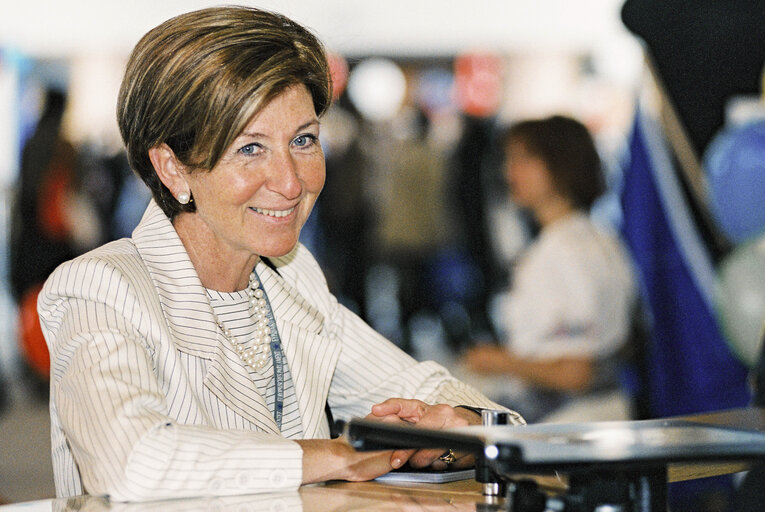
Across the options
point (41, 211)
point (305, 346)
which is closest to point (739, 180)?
point (305, 346)

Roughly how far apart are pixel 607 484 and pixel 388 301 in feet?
26.8

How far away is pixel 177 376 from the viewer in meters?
1.38

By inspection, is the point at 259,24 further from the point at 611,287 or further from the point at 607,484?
the point at 611,287

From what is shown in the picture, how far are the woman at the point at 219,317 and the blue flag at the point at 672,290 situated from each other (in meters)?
1.98

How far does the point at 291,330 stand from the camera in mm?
1681

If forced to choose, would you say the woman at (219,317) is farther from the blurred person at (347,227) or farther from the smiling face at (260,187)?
the blurred person at (347,227)

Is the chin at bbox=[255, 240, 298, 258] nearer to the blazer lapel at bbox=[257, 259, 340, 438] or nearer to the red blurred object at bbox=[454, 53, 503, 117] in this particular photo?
the blazer lapel at bbox=[257, 259, 340, 438]

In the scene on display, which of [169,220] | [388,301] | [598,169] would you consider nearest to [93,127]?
[388,301]

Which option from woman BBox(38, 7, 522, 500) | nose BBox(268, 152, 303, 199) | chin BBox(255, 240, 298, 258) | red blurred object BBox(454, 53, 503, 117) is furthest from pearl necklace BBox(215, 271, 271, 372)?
red blurred object BBox(454, 53, 503, 117)

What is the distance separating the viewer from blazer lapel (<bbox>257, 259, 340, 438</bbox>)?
1.62m

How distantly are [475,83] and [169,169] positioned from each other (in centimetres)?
934

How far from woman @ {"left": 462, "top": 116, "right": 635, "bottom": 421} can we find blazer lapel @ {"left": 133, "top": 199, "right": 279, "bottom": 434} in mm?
2014

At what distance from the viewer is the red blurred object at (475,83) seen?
10633 mm

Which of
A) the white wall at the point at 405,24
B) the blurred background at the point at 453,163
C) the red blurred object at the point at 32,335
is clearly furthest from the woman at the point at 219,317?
the white wall at the point at 405,24
